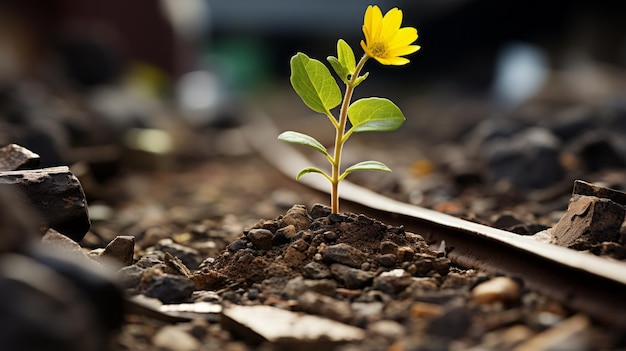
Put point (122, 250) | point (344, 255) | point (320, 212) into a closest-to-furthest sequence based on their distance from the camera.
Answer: point (344, 255) < point (122, 250) < point (320, 212)

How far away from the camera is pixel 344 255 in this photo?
70.3 inches

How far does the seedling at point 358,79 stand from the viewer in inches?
74.3

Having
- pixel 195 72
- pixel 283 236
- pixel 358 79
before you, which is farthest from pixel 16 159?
pixel 195 72

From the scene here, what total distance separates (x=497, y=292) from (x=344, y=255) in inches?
17.6

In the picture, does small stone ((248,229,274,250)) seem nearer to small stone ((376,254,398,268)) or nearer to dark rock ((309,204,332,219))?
dark rock ((309,204,332,219))

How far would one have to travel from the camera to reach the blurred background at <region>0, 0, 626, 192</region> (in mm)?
6324

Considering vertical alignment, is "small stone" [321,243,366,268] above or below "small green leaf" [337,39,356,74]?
below

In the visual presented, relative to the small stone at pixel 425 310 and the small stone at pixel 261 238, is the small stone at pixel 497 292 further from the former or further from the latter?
the small stone at pixel 261 238

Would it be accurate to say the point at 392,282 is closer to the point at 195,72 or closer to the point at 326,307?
the point at 326,307

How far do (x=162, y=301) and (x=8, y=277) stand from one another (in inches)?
24.0

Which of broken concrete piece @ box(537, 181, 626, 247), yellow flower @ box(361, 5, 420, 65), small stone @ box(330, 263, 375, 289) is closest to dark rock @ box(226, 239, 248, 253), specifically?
small stone @ box(330, 263, 375, 289)

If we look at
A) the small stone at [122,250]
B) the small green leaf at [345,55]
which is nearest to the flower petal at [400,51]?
the small green leaf at [345,55]

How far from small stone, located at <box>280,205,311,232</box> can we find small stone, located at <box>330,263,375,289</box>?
332 millimetres

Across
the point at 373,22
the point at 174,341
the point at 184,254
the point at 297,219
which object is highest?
the point at 373,22
